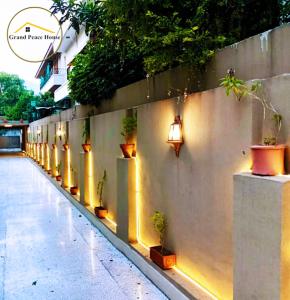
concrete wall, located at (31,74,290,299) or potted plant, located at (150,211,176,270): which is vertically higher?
concrete wall, located at (31,74,290,299)

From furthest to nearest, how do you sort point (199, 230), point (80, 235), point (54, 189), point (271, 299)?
point (54, 189) → point (80, 235) → point (199, 230) → point (271, 299)

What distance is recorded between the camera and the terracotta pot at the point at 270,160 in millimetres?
2307

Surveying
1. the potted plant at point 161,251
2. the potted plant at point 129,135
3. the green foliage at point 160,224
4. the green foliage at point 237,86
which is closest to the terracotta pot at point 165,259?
the potted plant at point 161,251

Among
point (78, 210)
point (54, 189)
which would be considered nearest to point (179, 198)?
point (78, 210)

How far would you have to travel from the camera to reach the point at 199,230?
334cm

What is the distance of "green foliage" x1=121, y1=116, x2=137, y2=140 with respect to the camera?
5.04 metres

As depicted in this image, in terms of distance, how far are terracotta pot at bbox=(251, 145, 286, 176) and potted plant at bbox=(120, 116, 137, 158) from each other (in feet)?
9.12

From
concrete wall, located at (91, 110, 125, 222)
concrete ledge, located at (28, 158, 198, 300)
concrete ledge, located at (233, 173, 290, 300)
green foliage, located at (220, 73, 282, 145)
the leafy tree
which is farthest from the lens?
the leafy tree

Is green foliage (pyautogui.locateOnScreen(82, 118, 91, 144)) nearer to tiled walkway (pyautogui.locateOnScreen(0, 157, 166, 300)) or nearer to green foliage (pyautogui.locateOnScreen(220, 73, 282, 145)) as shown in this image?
tiled walkway (pyautogui.locateOnScreen(0, 157, 166, 300))

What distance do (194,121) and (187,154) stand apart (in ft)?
1.08

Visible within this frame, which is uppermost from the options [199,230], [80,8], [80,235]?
[80,8]

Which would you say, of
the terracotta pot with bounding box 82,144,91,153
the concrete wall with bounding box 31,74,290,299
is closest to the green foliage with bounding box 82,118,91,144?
the terracotta pot with bounding box 82,144,91,153

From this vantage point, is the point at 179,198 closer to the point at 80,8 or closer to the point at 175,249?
the point at 175,249

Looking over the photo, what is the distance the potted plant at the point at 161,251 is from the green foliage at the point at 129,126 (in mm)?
1325
